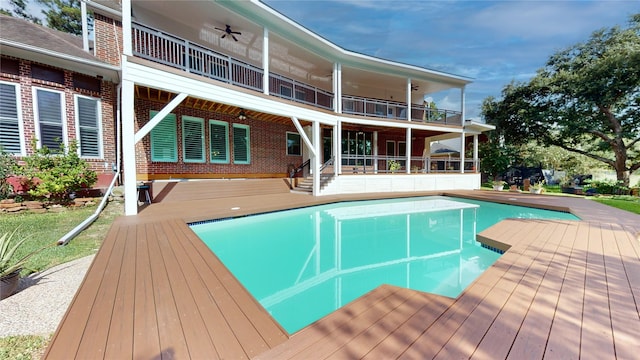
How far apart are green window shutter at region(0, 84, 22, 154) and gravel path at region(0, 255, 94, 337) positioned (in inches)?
232

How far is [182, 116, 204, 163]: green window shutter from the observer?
955cm

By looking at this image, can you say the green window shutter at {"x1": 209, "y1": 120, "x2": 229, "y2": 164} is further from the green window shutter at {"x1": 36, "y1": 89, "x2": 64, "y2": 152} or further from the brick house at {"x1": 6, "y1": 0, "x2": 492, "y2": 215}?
the green window shutter at {"x1": 36, "y1": 89, "x2": 64, "y2": 152}

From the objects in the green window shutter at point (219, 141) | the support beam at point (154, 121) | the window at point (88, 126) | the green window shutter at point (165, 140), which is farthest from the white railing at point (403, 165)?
the window at point (88, 126)

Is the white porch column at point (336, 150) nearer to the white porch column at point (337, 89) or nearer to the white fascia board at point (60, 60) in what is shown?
the white porch column at point (337, 89)

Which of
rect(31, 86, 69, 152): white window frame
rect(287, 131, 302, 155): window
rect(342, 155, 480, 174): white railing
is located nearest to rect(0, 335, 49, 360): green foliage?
rect(31, 86, 69, 152): white window frame

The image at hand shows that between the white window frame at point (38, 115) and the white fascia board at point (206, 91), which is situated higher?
the white fascia board at point (206, 91)

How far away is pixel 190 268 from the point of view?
3062 millimetres

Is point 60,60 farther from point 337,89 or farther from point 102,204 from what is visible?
point 337,89

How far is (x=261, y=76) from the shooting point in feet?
32.0

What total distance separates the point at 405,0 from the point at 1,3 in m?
22.9

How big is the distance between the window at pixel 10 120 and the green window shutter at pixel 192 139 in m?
4.03

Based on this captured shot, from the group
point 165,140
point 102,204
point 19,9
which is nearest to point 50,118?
point 165,140

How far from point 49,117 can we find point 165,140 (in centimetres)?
290

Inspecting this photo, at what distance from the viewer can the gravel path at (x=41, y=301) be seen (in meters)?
2.23
